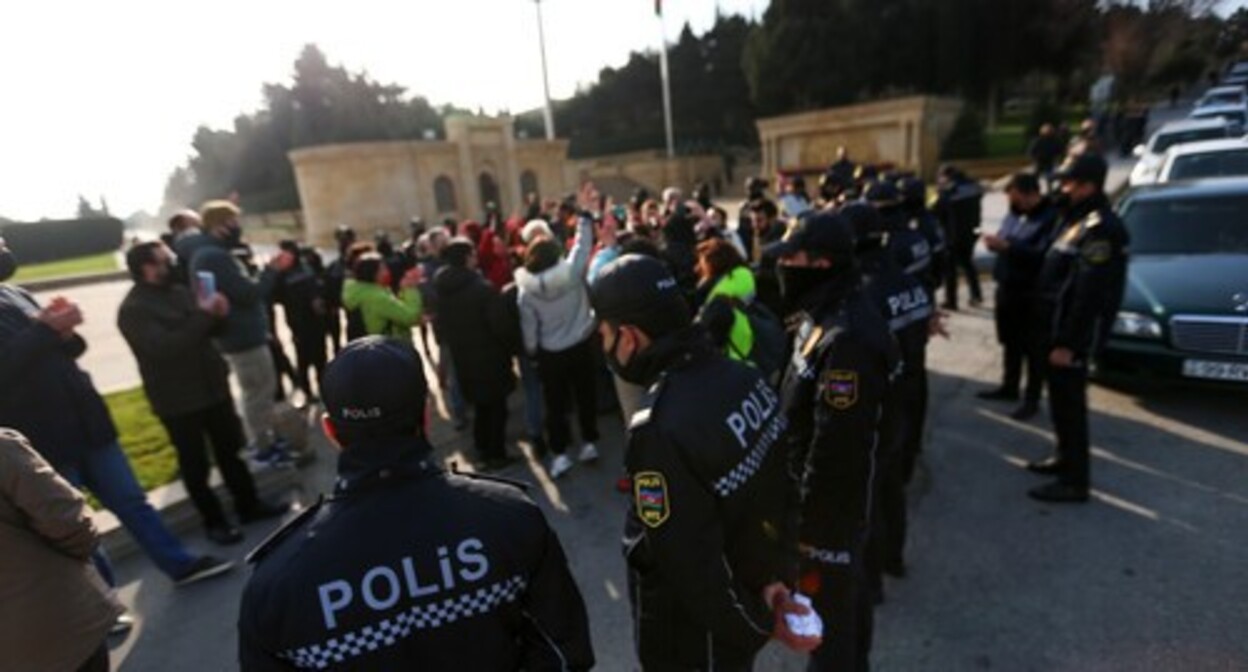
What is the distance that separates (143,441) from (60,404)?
12.3 ft

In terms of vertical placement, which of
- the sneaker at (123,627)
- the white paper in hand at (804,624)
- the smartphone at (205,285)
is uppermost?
the smartphone at (205,285)

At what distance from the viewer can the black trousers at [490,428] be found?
5605mm

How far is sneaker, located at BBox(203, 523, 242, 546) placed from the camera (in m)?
4.65

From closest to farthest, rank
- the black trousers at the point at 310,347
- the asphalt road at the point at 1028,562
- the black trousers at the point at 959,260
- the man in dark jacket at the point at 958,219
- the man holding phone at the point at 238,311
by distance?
the asphalt road at the point at 1028,562, the man holding phone at the point at 238,311, the black trousers at the point at 310,347, the man in dark jacket at the point at 958,219, the black trousers at the point at 959,260

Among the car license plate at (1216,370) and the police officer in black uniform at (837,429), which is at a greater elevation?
the police officer in black uniform at (837,429)

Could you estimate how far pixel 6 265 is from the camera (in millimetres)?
3373

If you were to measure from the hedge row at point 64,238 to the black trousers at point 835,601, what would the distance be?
157 feet

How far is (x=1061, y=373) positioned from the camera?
4242mm

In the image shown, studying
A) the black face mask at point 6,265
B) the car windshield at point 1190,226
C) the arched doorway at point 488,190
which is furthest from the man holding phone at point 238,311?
the arched doorway at point 488,190

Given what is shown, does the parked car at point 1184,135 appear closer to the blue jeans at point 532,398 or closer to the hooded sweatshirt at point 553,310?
the hooded sweatshirt at point 553,310

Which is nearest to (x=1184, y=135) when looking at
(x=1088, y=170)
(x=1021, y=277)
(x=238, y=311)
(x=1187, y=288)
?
(x=1187, y=288)

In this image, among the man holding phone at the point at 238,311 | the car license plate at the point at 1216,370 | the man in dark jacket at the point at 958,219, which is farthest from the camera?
the man in dark jacket at the point at 958,219

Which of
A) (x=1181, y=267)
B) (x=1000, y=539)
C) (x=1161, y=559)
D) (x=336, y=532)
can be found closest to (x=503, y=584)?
(x=336, y=532)

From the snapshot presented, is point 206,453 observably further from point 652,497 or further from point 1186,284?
point 1186,284
